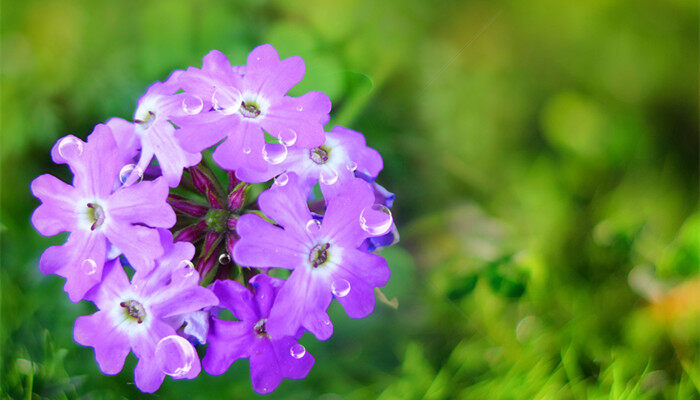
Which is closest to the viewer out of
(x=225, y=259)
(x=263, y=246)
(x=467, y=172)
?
(x=263, y=246)

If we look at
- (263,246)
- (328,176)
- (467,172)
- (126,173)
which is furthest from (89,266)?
(467,172)

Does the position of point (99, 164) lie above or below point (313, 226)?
below

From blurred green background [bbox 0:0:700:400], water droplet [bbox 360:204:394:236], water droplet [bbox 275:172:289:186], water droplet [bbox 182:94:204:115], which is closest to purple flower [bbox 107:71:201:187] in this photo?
water droplet [bbox 182:94:204:115]

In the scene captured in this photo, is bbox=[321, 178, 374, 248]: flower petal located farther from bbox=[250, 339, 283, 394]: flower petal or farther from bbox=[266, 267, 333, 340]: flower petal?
bbox=[250, 339, 283, 394]: flower petal

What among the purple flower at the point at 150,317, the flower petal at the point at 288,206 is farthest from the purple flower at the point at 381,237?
the purple flower at the point at 150,317

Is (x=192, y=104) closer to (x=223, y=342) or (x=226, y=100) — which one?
(x=226, y=100)

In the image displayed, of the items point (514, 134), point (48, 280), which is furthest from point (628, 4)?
point (48, 280)
